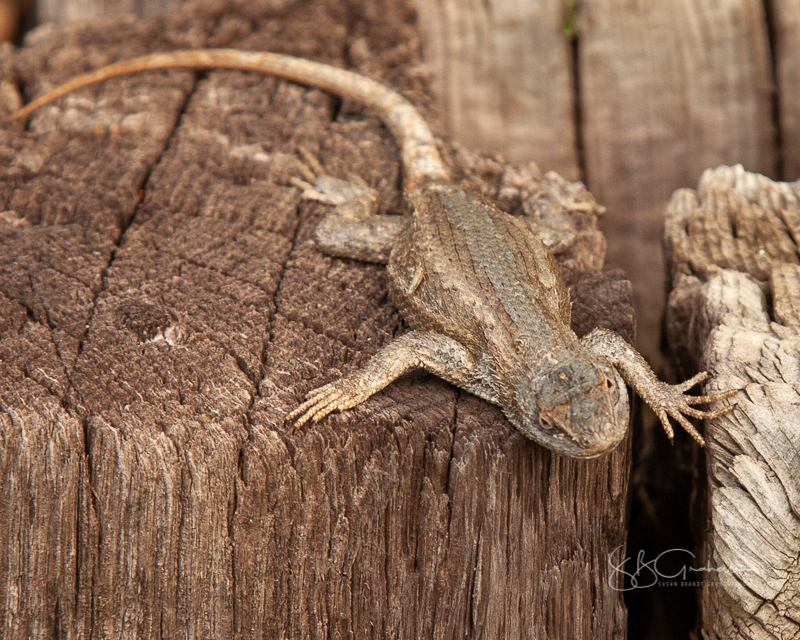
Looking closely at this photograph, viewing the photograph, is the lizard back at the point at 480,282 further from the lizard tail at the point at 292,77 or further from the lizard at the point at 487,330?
the lizard tail at the point at 292,77

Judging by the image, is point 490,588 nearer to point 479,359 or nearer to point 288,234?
point 479,359

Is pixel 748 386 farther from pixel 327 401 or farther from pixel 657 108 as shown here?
pixel 657 108

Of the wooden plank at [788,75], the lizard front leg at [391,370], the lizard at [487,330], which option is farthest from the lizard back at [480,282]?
the wooden plank at [788,75]

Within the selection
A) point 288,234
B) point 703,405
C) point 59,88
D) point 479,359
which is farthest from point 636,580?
point 59,88

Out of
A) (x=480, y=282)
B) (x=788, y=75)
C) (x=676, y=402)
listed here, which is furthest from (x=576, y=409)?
(x=788, y=75)

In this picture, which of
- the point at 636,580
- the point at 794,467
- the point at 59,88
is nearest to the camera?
the point at 794,467

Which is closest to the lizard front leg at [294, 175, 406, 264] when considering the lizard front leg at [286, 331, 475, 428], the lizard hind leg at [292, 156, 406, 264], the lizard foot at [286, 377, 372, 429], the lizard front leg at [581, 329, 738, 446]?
the lizard hind leg at [292, 156, 406, 264]
